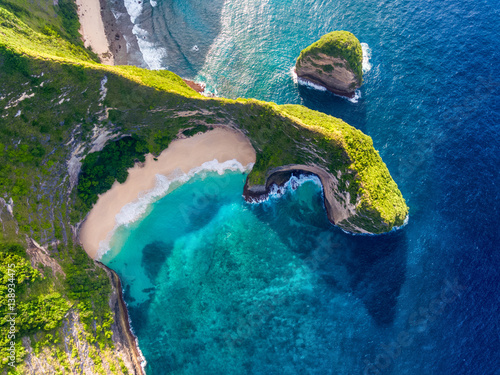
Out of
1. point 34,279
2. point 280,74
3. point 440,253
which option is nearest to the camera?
point 34,279

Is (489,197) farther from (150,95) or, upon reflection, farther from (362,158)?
(150,95)

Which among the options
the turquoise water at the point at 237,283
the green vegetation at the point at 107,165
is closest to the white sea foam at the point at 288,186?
the turquoise water at the point at 237,283

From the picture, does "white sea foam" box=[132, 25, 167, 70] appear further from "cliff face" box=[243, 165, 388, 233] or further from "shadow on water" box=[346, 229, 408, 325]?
"shadow on water" box=[346, 229, 408, 325]

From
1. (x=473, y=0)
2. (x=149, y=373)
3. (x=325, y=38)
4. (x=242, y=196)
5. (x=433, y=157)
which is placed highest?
(x=325, y=38)

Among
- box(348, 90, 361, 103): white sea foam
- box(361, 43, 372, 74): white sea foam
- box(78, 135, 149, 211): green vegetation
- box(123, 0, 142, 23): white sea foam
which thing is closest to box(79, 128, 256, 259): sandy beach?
box(78, 135, 149, 211): green vegetation

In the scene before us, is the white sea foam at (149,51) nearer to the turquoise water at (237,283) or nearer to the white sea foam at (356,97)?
the turquoise water at (237,283)

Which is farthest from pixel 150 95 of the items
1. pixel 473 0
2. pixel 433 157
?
pixel 473 0

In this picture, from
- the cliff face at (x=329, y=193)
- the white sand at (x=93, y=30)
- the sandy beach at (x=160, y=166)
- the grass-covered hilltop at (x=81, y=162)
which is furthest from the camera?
the white sand at (x=93, y=30)
